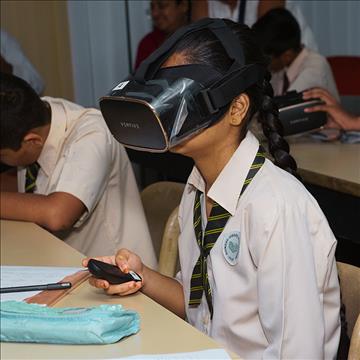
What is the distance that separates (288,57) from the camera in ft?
11.5

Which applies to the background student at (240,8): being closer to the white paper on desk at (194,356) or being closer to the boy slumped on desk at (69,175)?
the boy slumped on desk at (69,175)

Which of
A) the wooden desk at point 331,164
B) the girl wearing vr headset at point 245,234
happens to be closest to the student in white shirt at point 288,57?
the wooden desk at point 331,164

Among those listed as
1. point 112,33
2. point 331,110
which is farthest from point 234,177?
point 112,33

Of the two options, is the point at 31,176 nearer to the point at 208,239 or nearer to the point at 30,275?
the point at 30,275

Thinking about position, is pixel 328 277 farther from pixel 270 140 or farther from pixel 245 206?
pixel 270 140

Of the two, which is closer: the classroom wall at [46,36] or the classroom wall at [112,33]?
the classroom wall at [46,36]

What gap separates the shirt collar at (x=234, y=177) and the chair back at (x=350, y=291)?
0.83 ft

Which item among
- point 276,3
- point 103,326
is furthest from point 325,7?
point 103,326

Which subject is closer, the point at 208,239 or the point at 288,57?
the point at 208,239

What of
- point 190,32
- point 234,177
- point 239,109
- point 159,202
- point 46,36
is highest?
point 190,32

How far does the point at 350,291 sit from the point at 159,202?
1.01 meters

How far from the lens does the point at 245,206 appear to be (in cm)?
157

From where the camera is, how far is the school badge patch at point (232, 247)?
156 centimetres

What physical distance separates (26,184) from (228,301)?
1.02 meters
